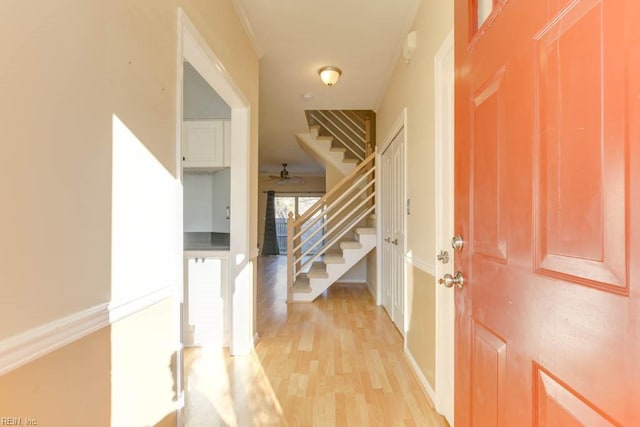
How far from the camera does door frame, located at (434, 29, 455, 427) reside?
180cm

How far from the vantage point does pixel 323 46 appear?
2.95 m

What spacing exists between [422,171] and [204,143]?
6.92 ft

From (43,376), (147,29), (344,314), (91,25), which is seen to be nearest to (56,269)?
(43,376)

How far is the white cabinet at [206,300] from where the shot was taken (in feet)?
9.11

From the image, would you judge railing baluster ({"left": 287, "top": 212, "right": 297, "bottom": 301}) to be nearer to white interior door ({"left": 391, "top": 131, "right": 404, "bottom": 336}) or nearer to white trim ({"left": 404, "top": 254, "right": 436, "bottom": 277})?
white interior door ({"left": 391, "top": 131, "right": 404, "bottom": 336})

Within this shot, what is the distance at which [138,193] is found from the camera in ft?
3.90

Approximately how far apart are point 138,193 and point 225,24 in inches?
59.4

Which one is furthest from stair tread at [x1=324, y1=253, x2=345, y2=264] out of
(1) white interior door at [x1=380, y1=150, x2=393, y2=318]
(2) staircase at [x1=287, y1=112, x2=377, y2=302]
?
(1) white interior door at [x1=380, y1=150, x2=393, y2=318]

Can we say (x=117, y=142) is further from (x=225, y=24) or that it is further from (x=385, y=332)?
(x=385, y=332)

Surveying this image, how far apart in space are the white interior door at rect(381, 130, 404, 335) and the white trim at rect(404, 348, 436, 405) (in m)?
0.52

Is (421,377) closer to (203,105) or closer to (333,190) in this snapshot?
(333,190)

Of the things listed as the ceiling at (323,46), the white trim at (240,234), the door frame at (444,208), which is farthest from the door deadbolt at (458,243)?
the ceiling at (323,46)

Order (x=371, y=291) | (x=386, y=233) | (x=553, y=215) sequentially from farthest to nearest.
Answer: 1. (x=371, y=291)
2. (x=386, y=233)
3. (x=553, y=215)

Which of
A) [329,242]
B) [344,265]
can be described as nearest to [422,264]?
[344,265]
